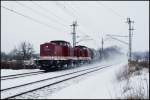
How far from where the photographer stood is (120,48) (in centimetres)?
9744

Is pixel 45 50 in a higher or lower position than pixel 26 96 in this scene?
higher

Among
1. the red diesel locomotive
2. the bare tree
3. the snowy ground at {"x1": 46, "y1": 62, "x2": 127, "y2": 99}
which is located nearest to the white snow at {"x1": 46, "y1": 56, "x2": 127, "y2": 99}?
the snowy ground at {"x1": 46, "y1": 62, "x2": 127, "y2": 99}

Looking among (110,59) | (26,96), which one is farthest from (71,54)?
(110,59)

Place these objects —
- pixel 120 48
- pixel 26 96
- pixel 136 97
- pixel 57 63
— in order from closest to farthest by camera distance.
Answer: pixel 136 97, pixel 26 96, pixel 57 63, pixel 120 48

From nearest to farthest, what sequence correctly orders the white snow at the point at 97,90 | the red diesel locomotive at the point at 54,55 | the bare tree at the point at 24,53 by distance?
the white snow at the point at 97,90, the red diesel locomotive at the point at 54,55, the bare tree at the point at 24,53

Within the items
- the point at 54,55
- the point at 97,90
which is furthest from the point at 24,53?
the point at 97,90

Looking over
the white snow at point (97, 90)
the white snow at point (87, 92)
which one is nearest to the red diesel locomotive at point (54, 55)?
the white snow at point (97, 90)

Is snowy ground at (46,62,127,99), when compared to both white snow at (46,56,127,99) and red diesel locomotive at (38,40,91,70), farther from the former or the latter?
red diesel locomotive at (38,40,91,70)

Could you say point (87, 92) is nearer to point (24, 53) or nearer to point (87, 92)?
point (87, 92)

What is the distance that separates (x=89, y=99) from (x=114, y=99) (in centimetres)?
102

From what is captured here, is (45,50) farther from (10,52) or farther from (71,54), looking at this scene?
(10,52)

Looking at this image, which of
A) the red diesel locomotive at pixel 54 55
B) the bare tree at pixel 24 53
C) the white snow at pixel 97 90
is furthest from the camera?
the bare tree at pixel 24 53

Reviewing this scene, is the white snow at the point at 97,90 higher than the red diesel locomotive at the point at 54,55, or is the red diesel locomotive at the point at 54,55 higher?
the red diesel locomotive at the point at 54,55

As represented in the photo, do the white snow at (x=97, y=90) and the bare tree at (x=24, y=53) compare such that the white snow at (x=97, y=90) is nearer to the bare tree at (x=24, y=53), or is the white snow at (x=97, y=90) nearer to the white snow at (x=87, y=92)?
the white snow at (x=87, y=92)
